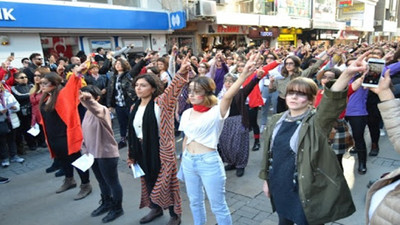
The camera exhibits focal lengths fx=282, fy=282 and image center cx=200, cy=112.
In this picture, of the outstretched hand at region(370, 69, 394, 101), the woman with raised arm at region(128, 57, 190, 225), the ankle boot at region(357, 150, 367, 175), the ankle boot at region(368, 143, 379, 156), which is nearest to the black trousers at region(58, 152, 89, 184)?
the woman with raised arm at region(128, 57, 190, 225)

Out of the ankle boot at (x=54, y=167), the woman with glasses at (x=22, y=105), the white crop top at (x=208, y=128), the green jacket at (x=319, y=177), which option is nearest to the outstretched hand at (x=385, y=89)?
the green jacket at (x=319, y=177)

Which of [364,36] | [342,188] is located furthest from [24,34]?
[364,36]

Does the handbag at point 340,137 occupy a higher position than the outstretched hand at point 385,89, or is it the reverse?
the outstretched hand at point 385,89

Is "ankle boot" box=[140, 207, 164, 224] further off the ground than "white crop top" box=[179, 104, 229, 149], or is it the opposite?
"white crop top" box=[179, 104, 229, 149]

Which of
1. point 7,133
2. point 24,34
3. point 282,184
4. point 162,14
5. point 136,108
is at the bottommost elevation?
point 7,133

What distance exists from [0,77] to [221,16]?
10720 mm

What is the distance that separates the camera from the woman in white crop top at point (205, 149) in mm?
2711

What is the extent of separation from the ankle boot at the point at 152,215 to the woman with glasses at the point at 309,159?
177 centimetres

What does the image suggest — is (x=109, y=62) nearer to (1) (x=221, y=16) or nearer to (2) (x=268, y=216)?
(2) (x=268, y=216)

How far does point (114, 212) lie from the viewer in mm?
3613

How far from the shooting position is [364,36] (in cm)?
3291

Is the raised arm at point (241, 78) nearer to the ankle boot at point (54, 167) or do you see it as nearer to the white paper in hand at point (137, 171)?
the white paper in hand at point (137, 171)

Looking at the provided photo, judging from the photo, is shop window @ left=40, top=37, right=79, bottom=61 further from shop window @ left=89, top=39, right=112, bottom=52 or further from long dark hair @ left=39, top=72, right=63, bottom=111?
long dark hair @ left=39, top=72, right=63, bottom=111

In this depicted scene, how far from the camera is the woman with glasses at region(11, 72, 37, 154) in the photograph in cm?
614
